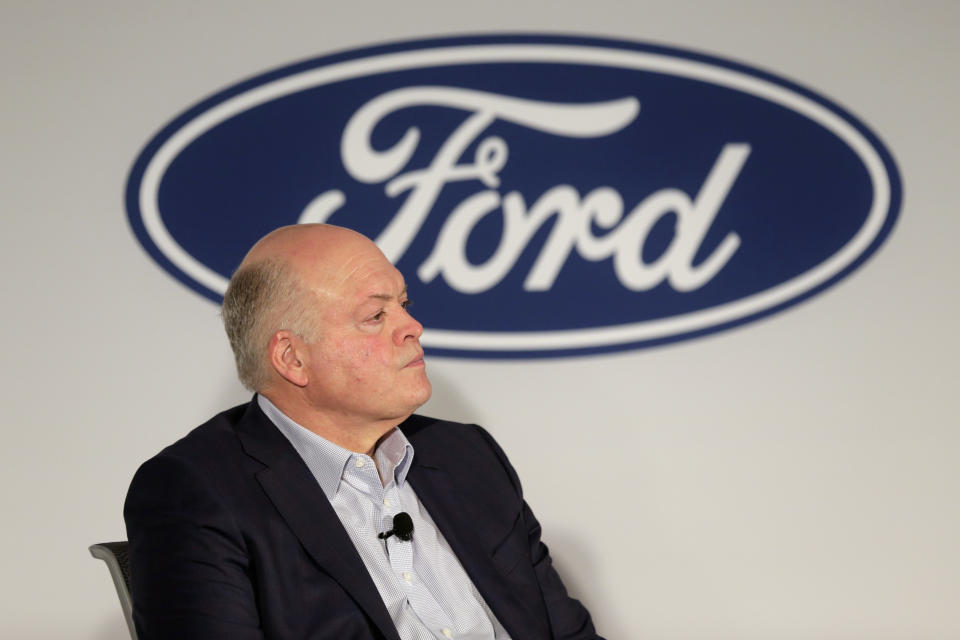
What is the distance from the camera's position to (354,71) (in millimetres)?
3410

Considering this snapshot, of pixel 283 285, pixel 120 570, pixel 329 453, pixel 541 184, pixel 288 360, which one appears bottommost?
pixel 120 570

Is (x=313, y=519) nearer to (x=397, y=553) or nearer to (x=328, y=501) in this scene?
(x=328, y=501)

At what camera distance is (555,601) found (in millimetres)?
2395

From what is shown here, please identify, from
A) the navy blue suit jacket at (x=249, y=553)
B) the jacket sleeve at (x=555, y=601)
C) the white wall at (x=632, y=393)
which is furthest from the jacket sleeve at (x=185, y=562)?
the white wall at (x=632, y=393)

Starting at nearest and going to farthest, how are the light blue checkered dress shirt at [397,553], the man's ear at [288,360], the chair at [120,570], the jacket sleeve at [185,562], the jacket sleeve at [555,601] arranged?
the jacket sleeve at [185,562], the chair at [120,570], the light blue checkered dress shirt at [397,553], the man's ear at [288,360], the jacket sleeve at [555,601]

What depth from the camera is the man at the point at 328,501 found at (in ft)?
6.23

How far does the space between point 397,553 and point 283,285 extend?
2.01 feet

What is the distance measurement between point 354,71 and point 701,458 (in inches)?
67.9

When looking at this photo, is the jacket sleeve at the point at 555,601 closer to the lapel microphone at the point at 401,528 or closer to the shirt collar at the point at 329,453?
the shirt collar at the point at 329,453

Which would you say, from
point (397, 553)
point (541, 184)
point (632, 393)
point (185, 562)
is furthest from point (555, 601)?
point (541, 184)

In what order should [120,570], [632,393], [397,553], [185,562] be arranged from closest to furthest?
1. [185,562]
2. [120,570]
3. [397,553]
4. [632,393]

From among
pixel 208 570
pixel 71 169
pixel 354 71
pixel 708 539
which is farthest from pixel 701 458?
pixel 71 169

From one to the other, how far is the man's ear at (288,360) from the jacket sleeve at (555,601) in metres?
0.61

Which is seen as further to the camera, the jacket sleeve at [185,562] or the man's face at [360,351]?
the man's face at [360,351]
